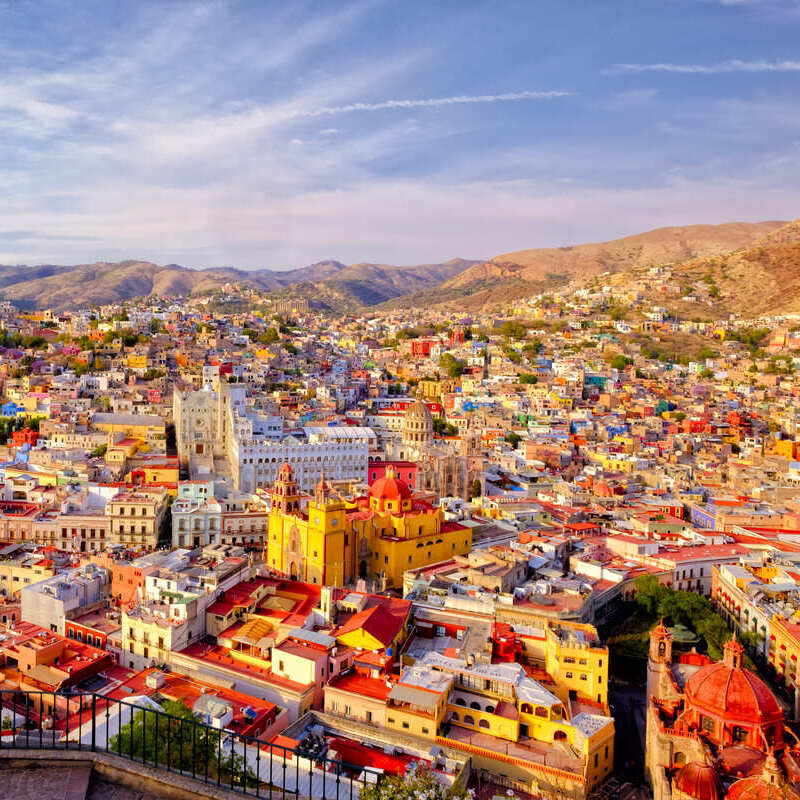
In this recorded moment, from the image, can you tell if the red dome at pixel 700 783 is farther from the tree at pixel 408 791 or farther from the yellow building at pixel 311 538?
the yellow building at pixel 311 538

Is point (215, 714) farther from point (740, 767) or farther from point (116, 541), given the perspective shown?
point (116, 541)

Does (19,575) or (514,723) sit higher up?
(19,575)

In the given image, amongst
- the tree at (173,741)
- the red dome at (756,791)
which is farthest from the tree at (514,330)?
the tree at (173,741)

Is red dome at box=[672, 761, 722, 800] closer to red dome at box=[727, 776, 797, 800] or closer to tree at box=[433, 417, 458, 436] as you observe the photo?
red dome at box=[727, 776, 797, 800]

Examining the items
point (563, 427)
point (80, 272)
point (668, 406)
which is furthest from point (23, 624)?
point (80, 272)

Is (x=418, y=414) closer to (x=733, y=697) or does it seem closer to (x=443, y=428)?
(x=443, y=428)

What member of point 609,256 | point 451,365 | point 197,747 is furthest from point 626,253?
point 197,747
